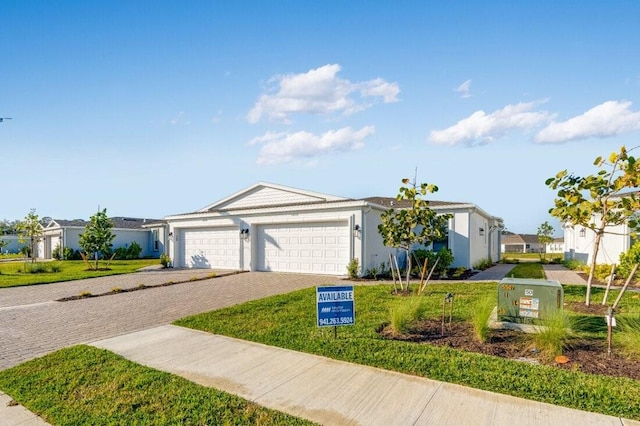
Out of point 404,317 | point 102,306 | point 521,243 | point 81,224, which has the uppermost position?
point 81,224

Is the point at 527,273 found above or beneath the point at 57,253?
above

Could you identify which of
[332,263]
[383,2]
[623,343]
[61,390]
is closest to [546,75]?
[383,2]

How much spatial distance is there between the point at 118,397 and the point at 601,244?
67.7 feet

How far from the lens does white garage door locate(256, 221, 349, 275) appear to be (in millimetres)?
15578

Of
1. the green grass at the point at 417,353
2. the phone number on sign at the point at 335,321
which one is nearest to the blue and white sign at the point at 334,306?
the phone number on sign at the point at 335,321

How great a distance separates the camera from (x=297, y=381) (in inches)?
174

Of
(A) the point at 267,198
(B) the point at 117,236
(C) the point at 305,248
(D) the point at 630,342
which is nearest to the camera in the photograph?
(D) the point at 630,342

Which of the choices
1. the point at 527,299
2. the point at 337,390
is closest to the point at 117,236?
the point at 337,390

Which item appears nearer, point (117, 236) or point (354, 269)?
point (354, 269)

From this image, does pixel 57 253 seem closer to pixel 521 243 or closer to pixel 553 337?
pixel 553 337

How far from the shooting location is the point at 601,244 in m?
17.6

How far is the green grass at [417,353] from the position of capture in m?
3.84

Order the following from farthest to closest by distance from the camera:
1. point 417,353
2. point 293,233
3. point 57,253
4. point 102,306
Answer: point 57,253, point 293,233, point 102,306, point 417,353

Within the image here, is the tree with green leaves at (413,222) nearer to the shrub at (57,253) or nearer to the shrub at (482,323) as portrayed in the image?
the shrub at (482,323)
